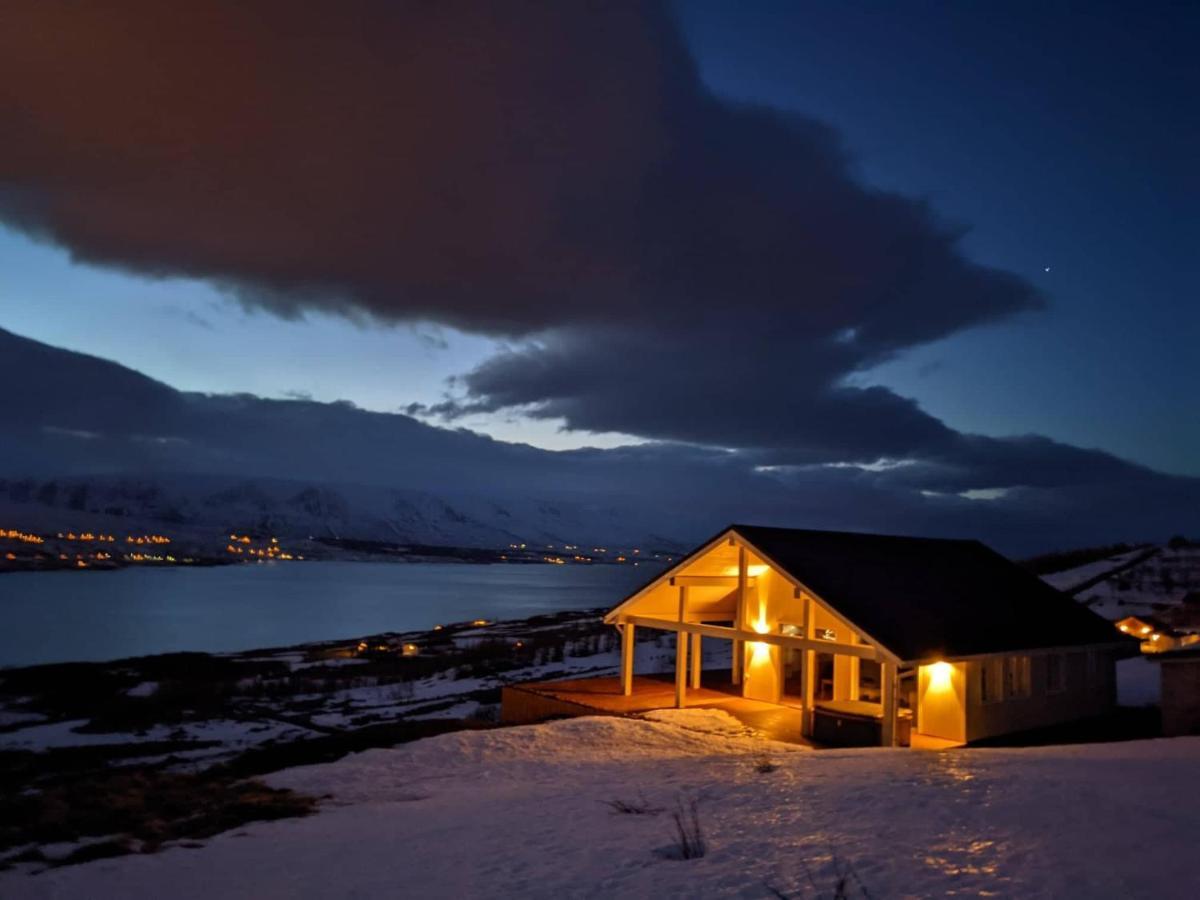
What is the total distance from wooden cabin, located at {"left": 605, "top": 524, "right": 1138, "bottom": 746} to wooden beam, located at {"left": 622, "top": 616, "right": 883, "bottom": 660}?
0.04 metres

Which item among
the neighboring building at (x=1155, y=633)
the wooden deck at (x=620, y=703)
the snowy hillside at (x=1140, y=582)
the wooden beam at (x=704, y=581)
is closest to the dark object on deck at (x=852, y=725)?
the wooden deck at (x=620, y=703)

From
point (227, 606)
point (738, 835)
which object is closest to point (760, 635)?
point (738, 835)

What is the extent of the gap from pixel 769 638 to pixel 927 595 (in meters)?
3.32

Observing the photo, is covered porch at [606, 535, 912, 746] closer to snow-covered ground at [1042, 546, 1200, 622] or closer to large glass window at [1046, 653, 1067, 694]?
large glass window at [1046, 653, 1067, 694]

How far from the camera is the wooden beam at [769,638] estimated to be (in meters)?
15.4

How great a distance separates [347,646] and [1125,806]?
50422mm

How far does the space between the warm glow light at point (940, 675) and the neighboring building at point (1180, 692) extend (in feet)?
11.0

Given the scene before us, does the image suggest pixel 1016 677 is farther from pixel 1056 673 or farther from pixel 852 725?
pixel 852 725

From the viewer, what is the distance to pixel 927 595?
17703 mm

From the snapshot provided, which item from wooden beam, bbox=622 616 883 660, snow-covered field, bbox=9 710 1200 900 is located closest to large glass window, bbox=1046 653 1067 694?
wooden beam, bbox=622 616 883 660

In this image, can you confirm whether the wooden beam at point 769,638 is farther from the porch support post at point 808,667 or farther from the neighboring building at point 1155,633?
the neighboring building at point 1155,633

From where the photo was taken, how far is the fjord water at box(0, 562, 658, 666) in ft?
198

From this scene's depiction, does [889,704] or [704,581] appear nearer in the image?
[889,704]

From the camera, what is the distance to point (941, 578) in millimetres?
19172
